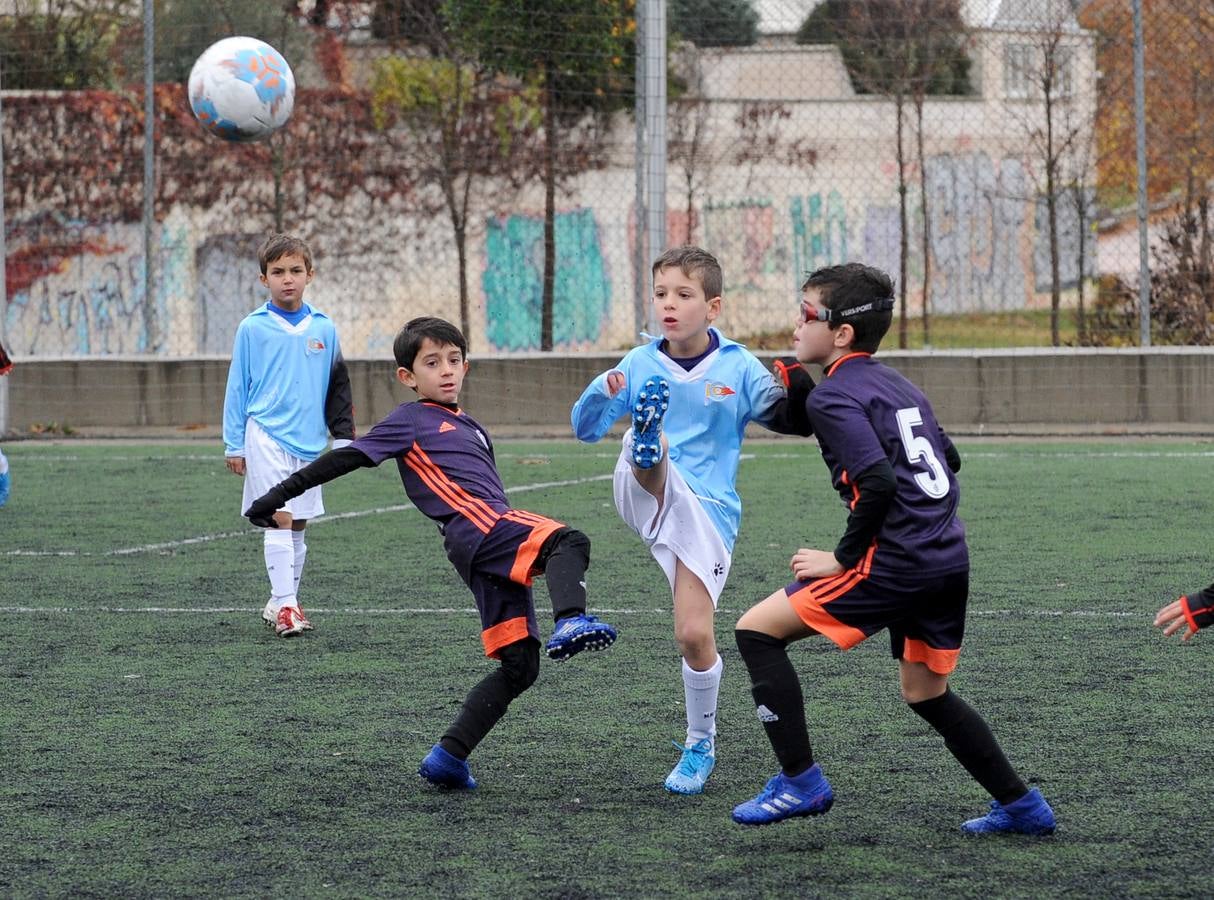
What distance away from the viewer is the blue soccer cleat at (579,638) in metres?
4.39

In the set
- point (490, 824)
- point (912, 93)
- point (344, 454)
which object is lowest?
point (490, 824)

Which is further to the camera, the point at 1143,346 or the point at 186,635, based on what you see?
the point at 1143,346

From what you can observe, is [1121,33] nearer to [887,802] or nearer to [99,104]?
[99,104]

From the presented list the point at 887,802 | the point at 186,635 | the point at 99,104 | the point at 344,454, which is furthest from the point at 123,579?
the point at 99,104

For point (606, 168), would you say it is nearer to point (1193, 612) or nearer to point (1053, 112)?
point (1053, 112)

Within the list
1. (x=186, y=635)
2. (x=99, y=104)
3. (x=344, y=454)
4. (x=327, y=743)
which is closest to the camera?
(x=344, y=454)

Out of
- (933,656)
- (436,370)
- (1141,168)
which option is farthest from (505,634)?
(1141,168)

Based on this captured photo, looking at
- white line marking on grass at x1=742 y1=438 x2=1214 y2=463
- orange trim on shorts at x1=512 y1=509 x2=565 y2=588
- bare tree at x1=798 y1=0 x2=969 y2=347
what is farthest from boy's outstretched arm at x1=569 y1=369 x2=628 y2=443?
bare tree at x1=798 y1=0 x2=969 y2=347

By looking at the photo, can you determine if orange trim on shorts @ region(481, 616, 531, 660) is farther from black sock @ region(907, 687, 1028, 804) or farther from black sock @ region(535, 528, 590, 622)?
black sock @ region(907, 687, 1028, 804)

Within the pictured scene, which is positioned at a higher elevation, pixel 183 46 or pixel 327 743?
pixel 183 46

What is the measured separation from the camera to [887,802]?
4.57m

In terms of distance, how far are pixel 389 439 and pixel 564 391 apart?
1072 centimetres

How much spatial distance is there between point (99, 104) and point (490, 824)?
16925 mm

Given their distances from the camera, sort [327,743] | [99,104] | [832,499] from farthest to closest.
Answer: [99,104] → [832,499] → [327,743]
